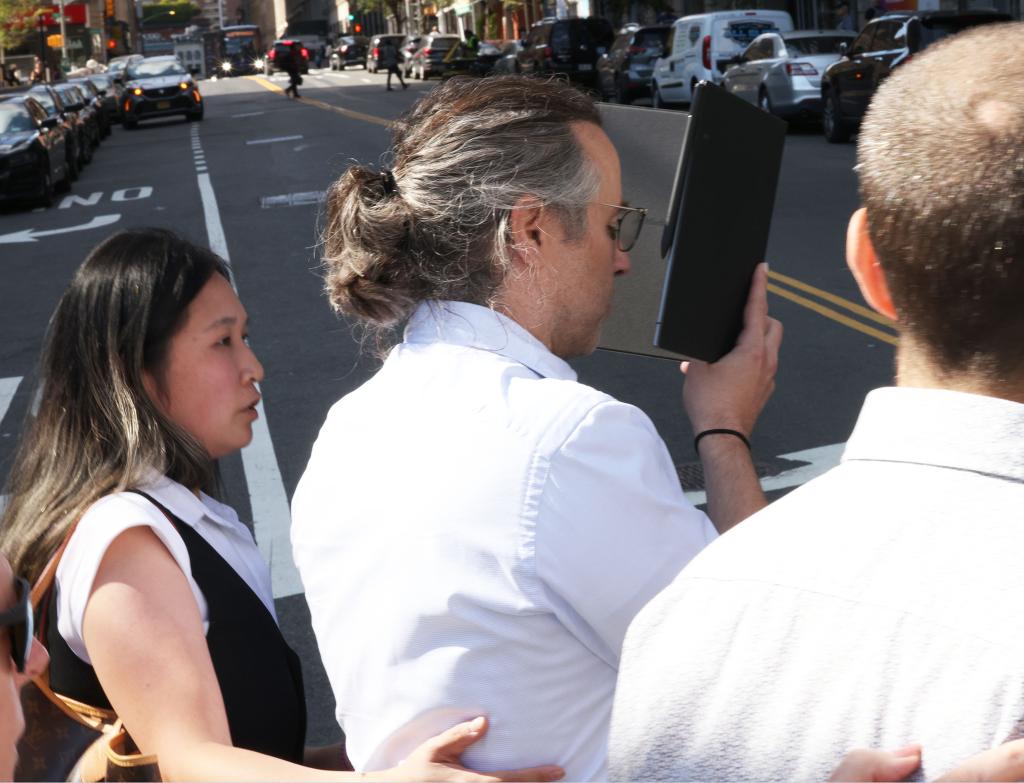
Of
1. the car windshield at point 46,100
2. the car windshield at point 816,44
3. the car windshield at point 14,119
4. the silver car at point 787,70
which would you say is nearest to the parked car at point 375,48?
the car windshield at point 46,100

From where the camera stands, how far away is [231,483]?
6.76 m

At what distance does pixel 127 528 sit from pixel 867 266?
3.75ft

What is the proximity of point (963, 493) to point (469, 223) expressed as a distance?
3.14ft

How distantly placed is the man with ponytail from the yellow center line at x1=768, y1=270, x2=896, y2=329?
6.93 m

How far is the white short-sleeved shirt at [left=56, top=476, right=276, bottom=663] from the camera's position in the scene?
201 cm

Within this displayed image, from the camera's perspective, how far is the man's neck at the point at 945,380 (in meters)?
1.29

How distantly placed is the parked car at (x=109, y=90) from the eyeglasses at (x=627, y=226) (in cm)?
4007

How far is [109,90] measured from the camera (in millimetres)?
42250

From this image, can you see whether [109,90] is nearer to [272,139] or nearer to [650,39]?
[272,139]

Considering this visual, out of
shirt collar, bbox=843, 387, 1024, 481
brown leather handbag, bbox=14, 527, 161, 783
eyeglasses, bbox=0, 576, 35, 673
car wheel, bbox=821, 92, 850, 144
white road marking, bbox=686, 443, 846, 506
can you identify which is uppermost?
shirt collar, bbox=843, 387, 1024, 481

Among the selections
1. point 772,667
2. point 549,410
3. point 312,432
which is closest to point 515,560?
point 549,410

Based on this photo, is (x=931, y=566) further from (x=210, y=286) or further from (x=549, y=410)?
(x=210, y=286)

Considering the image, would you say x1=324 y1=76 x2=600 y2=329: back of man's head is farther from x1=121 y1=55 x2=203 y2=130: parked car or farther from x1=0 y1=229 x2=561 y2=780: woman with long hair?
x1=121 y1=55 x2=203 y2=130: parked car

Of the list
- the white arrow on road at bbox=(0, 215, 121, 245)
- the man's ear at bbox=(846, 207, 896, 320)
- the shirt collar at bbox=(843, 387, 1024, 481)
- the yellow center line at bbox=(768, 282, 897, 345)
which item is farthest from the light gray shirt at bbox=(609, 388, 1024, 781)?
the white arrow on road at bbox=(0, 215, 121, 245)
